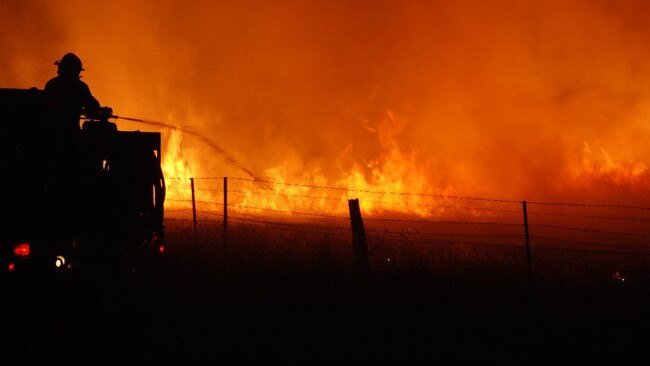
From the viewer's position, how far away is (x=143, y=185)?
8.55 m

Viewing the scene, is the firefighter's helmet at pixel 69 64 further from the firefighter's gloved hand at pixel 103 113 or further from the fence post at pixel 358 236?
the fence post at pixel 358 236

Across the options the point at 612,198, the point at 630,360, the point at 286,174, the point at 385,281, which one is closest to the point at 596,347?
the point at 630,360

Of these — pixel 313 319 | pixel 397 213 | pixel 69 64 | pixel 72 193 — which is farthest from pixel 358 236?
pixel 397 213

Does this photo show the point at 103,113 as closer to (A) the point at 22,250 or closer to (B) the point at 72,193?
(B) the point at 72,193

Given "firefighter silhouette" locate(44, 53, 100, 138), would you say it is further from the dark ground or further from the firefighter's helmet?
the dark ground

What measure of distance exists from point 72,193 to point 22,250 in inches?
41.5

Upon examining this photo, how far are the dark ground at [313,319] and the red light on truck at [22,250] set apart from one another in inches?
13.0

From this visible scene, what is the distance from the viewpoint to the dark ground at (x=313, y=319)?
584cm

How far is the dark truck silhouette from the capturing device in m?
6.67

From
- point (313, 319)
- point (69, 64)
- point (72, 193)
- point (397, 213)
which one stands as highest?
point (69, 64)

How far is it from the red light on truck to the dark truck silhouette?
1cm

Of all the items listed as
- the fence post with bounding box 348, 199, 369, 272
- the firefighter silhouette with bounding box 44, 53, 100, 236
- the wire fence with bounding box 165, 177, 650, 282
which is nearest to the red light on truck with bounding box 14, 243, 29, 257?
the firefighter silhouette with bounding box 44, 53, 100, 236

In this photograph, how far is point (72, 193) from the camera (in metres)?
7.33

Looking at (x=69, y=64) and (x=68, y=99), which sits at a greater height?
(x=69, y=64)
